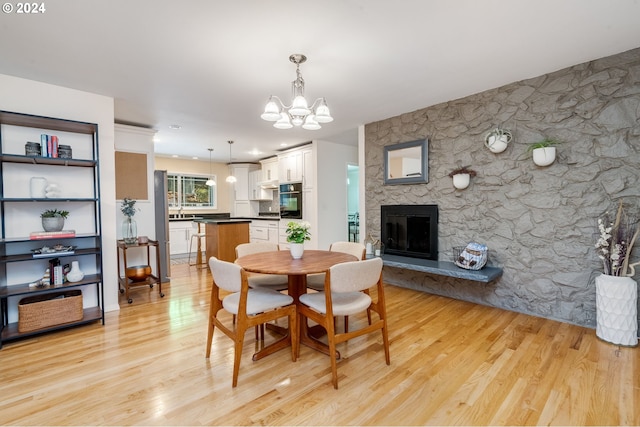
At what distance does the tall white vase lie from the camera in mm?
2258

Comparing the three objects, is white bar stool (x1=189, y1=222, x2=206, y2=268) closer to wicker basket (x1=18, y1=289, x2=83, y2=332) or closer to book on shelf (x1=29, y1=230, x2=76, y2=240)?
wicker basket (x1=18, y1=289, x2=83, y2=332)

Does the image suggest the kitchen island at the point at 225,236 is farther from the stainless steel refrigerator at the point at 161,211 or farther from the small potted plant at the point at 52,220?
the small potted plant at the point at 52,220

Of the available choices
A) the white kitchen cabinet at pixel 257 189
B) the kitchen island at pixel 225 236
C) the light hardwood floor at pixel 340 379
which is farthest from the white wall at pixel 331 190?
the light hardwood floor at pixel 340 379

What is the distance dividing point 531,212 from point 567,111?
100 centimetres

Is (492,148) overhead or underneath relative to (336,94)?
underneath

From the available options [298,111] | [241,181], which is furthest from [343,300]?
[241,181]

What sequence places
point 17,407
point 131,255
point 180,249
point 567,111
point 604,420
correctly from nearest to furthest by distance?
point 604,420 → point 17,407 → point 567,111 → point 131,255 → point 180,249

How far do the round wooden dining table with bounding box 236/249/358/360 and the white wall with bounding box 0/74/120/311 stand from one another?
1802 millimetres

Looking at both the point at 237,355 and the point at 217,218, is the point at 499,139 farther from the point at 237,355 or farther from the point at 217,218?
the point at 217,218

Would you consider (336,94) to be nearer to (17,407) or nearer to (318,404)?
(318,404)

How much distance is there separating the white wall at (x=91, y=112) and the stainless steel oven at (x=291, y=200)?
126 inches

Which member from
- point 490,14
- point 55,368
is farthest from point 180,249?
point 490,14

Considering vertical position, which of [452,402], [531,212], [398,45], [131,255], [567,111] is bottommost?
[452,402]

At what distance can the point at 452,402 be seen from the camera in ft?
5.50
